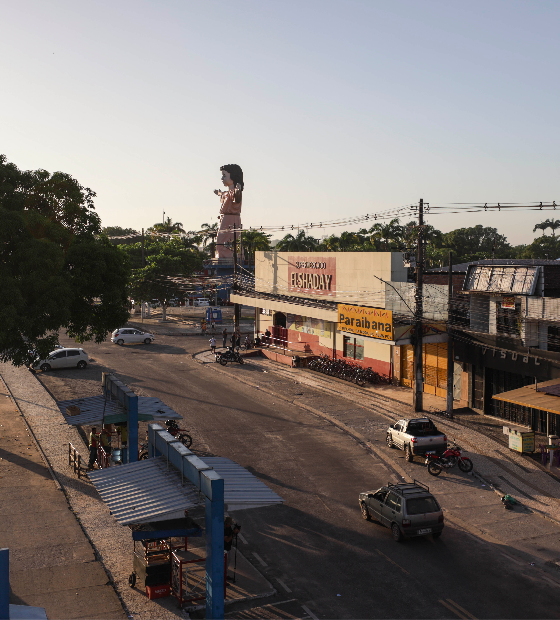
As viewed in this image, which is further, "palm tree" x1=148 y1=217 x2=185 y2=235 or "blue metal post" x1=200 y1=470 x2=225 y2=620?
"palm tree" x1=148 y1=217 x2=185 y2=235

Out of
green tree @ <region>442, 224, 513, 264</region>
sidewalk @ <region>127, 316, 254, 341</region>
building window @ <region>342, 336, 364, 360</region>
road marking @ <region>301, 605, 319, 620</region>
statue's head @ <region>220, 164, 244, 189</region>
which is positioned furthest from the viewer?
green tree @ <region>442, 224, 513, 264</region>

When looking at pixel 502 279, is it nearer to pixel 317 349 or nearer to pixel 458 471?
pixel 458 471

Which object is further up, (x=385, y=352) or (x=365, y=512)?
(x=385, y=352)

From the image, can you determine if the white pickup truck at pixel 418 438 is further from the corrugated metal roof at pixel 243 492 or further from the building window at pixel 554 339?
the corrugated metal roof at pixel 243 492

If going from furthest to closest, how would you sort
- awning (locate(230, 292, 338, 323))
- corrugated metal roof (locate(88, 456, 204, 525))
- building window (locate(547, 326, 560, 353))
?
awning (locate(230, 292, 338, 323))
building window (locate(547, 326, 560, 353))
corrugated metal roof (locate(88, 456, 204, 525))

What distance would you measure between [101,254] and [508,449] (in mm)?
18537

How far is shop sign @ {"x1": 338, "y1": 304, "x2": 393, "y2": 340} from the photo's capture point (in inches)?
1361

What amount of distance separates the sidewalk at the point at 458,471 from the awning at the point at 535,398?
2.36 m

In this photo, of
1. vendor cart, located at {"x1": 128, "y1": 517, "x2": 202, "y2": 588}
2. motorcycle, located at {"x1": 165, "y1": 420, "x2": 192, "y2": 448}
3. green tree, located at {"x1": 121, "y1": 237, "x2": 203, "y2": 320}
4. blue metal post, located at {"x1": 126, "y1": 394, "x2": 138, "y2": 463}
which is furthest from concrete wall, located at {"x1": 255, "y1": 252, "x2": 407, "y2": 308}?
vendor cart, located at {"x1": 128, "y1": 517, "x2": 202, "y2": 588}

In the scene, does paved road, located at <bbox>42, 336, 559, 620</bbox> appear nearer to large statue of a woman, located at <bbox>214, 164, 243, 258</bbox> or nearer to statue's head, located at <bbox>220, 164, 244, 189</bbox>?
large statue of a woman, located at <bbox>214, 164, 243, 258</bbox>

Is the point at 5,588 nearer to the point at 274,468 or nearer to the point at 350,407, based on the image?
the point at 274,468

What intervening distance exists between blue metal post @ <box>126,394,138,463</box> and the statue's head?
8523cm

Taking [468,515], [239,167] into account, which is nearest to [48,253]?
[468,515]

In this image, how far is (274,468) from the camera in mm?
24062
